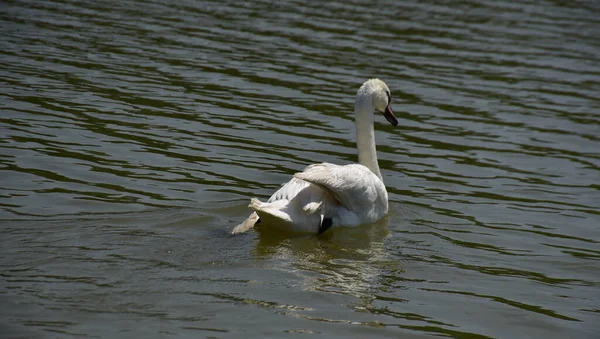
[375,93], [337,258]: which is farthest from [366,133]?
[337,258]

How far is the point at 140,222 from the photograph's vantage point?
8.81 metres

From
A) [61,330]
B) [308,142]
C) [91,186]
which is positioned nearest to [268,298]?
[61,330]

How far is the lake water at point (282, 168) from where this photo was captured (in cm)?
696

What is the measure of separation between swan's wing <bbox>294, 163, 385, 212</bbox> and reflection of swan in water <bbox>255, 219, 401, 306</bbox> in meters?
0.32

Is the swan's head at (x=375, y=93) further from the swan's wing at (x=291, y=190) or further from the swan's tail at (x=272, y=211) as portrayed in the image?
the swan's tail at (x=272, y=211)

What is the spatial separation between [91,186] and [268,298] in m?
3.54

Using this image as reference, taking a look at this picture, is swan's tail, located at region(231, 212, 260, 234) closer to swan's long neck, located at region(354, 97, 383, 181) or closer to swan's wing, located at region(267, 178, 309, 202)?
swan's wing, located at region(267, 178, 309, 202)

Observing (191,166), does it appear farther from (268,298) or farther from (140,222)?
(268,298)

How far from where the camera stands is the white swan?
28.0 ft

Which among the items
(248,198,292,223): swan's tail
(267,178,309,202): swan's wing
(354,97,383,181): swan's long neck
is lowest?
(248,198,292,223): swan's tail

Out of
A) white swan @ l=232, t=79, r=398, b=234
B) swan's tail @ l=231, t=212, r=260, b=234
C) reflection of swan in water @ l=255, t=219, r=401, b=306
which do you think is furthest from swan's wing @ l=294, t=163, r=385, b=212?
swan's tail @ l=231, t=212, r=260, b=234

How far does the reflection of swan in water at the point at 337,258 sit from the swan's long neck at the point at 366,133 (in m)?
0.96

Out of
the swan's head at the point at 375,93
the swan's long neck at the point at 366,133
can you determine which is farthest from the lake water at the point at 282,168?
the swan's head at the point at 375,93

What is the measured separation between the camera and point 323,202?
29.5ft
